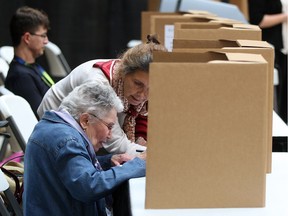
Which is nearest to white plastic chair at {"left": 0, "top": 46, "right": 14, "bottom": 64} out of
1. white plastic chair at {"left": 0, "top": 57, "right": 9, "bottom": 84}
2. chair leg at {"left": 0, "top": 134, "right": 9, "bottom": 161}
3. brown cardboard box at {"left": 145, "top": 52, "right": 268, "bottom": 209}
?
white plastic chair at {"left": 0, "top": 57, "right": 9, "bottom": 84}

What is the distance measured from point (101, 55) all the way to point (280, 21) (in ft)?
8.60

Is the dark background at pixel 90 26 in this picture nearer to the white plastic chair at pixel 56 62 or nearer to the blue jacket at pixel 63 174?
the white plastic chair at pixel 56 62

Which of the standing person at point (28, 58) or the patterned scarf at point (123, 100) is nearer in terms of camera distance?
the patterned scarf at point (123, 100)

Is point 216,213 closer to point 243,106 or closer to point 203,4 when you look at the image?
point 243,106

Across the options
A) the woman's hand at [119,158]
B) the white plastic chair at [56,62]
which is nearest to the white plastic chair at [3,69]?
the white plastic chair at [56,62]

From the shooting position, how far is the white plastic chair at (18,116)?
155 inches

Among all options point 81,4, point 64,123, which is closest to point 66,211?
point 64,123

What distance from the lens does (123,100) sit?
3393mm

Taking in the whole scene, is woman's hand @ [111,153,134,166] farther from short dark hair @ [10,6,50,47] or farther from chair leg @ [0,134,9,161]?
short dark hair @ [10,6,50,47]

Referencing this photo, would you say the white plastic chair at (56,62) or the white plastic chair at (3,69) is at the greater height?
the white plastic chair at (3,69)

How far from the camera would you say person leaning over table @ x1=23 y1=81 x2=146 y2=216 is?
2648 millimetres

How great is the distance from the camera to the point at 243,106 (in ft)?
7.78

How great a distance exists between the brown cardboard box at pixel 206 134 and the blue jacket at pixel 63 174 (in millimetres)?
304

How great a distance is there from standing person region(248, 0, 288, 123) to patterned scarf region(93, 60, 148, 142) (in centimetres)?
289
